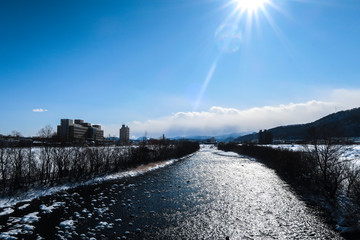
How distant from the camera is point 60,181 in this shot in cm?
2208

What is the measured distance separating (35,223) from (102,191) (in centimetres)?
826

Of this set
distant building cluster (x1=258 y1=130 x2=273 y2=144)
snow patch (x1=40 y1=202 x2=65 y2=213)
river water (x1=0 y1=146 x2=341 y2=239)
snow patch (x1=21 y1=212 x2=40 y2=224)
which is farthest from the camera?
distant building cluster (x1=258 y1=130 x2=273 y2=144)

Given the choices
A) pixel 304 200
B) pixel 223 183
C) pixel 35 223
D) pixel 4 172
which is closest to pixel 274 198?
pixel 304 200

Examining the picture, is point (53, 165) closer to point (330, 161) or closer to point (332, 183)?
point (332, 183)

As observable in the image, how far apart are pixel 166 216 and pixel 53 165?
51.9ft

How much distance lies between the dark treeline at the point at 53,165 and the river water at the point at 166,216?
138 inches

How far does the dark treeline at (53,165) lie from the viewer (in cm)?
1819

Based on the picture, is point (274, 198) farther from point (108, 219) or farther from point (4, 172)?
point (4, 172)

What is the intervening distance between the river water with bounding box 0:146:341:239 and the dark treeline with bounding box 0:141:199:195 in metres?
3.51

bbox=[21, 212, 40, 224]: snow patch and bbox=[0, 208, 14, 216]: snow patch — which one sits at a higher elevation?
bbox=[0, 208, 14, 216]: snow patch

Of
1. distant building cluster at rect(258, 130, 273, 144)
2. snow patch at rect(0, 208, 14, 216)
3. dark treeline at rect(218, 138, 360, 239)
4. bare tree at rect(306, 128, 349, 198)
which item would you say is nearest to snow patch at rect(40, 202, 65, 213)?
snow patch at rect(0, 208, 14, 216)

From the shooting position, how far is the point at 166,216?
530 inches

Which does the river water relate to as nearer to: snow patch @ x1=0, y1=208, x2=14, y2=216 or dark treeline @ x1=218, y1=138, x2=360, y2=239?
snow patch @ x1=0, y1=208, x2=14, y2=216

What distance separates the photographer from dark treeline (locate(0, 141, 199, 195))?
18188mm
